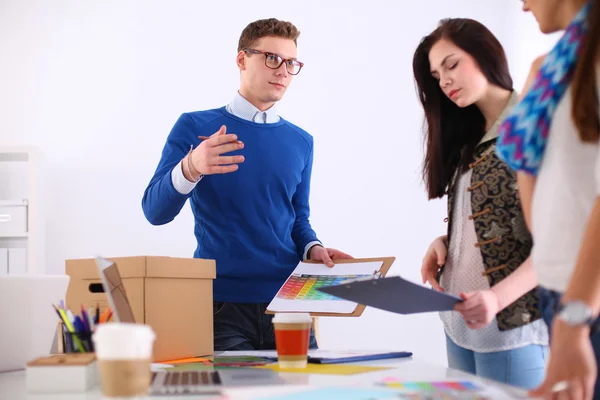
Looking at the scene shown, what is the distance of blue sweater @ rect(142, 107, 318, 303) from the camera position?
6.51 feet

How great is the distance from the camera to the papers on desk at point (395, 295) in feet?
4.08

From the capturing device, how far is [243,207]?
202 cm

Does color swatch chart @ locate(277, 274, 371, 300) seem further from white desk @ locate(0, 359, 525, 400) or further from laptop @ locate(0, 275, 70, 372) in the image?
laptop @ locate(0, 275, 70, 372)

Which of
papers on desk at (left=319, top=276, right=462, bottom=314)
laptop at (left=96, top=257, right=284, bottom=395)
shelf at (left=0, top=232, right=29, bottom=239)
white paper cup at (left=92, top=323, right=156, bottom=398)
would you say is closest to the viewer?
white paper cup at (left=92, top=323, right=156, bottom=398)

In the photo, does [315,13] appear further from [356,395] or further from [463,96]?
[356,395]

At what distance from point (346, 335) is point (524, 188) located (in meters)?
3.17

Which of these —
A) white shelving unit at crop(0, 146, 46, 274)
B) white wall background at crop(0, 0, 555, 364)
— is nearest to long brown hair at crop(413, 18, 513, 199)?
white wall background at crop(0, 0, 555, 364)

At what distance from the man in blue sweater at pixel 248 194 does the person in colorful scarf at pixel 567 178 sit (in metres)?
0.88

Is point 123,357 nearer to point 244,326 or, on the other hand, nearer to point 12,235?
point 244,326

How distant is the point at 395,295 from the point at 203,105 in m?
3.31

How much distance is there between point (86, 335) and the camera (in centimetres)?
136

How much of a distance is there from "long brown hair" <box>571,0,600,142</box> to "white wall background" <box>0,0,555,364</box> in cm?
338

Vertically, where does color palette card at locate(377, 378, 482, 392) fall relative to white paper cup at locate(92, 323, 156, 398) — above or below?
below

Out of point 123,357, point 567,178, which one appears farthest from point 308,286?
point 123,357
